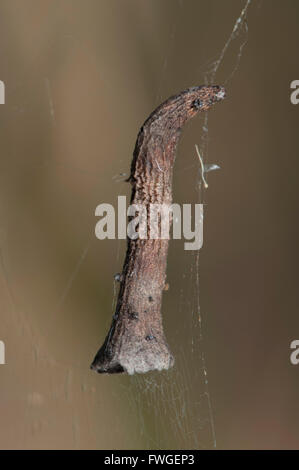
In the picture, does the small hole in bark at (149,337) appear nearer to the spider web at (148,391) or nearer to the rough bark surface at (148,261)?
the rough bark surface at (148,261)

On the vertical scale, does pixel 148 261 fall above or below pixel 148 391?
above

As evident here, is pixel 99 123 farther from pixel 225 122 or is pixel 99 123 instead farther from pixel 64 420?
pixel 64 420

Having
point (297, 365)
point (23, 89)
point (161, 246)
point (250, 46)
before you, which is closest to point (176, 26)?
point (250, 46)

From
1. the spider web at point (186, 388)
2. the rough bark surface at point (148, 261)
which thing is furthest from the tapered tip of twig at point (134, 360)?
the spider web at point (186, 388)

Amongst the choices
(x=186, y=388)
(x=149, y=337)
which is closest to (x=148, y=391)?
(x=186, y=388)

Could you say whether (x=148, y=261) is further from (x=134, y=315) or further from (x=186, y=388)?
(x=186, y=388)

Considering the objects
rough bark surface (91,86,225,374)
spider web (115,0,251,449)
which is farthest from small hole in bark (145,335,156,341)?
spider web (115,0,251,449)

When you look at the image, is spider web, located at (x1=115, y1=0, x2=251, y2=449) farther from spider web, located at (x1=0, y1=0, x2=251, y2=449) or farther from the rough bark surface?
the rough bark surface

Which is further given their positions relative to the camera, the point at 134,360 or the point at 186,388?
the point at 186,388

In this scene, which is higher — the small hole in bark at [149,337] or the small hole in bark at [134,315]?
the small hole in bark at [134,315]
